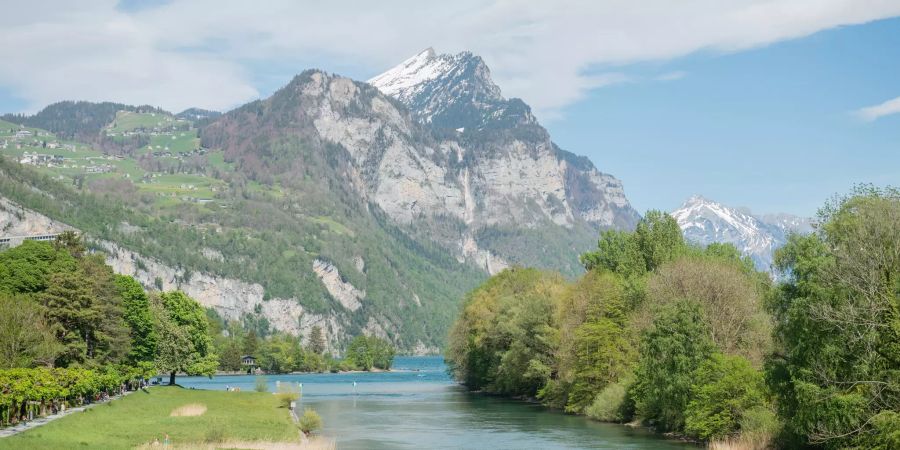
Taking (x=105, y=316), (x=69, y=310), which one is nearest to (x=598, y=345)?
(x=105, y=316)

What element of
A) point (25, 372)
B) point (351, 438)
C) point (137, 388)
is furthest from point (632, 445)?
point (137, 388)

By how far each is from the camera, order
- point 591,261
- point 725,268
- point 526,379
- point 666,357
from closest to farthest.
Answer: point 666,357 < point 725,268 < point 526,379 < point 591,261

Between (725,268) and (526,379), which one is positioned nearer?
(725,268)

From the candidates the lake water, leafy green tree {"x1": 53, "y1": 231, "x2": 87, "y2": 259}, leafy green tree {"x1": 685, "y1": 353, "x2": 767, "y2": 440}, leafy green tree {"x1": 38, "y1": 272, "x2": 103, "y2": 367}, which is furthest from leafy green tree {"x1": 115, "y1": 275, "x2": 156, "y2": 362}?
leafy green tree {"x1": 685, "y1": 353, "x2": 767, "y2": 440}

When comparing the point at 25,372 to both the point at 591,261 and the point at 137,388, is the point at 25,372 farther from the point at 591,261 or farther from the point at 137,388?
the point at 591,261

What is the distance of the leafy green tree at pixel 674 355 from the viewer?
248ft

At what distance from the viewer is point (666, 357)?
252ft

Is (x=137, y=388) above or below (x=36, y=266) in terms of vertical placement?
below

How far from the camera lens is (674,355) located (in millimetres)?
76375

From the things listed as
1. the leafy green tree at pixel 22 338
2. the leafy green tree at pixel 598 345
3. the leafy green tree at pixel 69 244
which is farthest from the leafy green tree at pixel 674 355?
the leafy green tree at pixel 69 244

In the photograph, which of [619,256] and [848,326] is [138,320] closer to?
[619,256]

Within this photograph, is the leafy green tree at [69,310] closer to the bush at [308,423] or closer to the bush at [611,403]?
the bush at [308,423]

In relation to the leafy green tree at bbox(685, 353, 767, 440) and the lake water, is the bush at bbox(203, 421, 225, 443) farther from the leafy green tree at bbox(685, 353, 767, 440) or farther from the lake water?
the leafy green tree at bbox(685, 353, 767, 440)

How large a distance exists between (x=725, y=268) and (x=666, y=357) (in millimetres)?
18921
